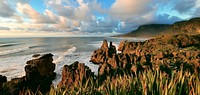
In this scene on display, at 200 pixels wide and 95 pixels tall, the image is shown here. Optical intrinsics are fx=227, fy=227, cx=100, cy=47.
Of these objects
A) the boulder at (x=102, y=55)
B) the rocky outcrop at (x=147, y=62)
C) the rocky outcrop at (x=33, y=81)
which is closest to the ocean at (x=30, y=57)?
the boulder at (x=102, y=55)

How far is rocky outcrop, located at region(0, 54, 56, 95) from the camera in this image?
20.2 m

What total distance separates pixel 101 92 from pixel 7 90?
694 inches

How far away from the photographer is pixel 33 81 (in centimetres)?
2461

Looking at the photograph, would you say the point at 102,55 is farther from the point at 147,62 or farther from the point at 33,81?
the point at 33,81

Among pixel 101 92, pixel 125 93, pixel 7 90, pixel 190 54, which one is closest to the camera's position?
pixel 125 93

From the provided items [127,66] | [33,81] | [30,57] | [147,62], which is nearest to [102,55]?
[30,57]

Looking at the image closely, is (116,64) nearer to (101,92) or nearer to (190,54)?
(190,54)

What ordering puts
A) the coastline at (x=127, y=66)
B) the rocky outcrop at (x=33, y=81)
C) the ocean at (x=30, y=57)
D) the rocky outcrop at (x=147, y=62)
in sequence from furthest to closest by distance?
the ocean at (x=30, y=57) < the rocky outcrop at (x=147, y=62) < the rocky outcrop at (x=33, y=81) < the coastline at (x=127, y=66)

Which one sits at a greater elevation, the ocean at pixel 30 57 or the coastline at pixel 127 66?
the coastline at pixel 127 66

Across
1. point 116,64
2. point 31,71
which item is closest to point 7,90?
point 31,71

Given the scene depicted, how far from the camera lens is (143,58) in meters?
33.2

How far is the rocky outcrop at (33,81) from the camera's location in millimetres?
20184

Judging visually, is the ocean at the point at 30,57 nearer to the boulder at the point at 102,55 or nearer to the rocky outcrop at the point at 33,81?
the boulder at the point at 102,55

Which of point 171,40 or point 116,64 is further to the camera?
point 171,40
